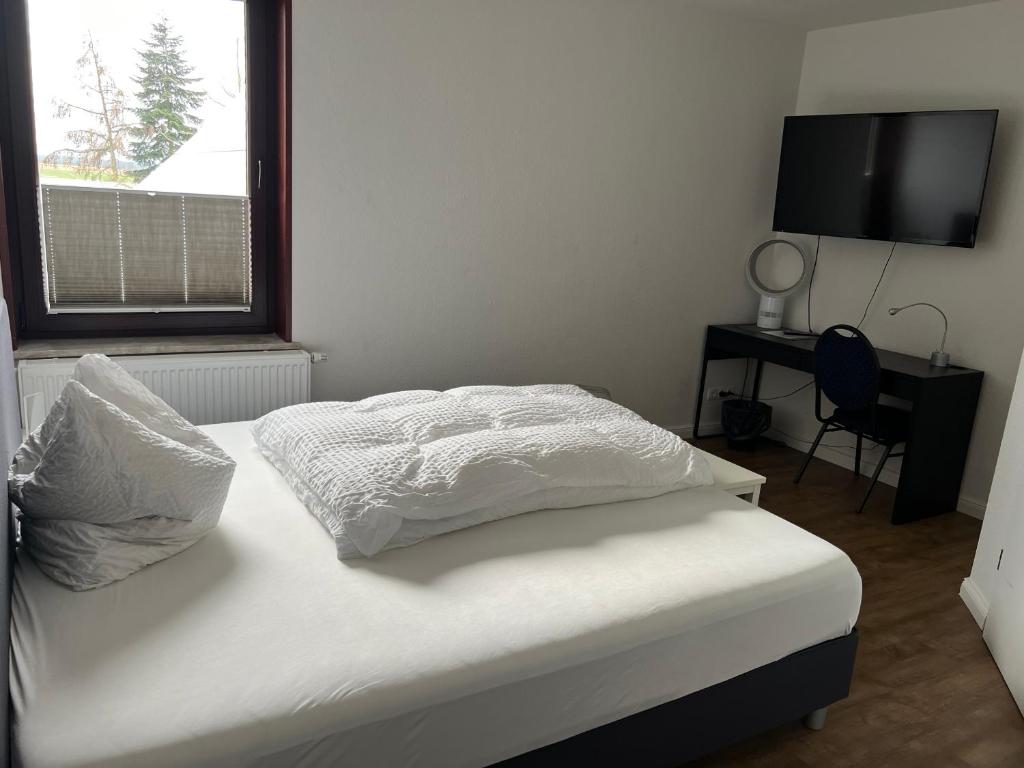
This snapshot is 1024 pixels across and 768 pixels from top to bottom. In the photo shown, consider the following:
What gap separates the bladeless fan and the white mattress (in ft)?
7.79

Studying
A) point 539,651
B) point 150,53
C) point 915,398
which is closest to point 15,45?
point 150,53

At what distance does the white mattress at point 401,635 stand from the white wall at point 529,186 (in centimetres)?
147

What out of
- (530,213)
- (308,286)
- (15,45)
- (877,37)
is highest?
(877,37)

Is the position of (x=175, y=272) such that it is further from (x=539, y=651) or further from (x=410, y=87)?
(x=539, y=651)

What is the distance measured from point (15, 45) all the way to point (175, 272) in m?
0.93

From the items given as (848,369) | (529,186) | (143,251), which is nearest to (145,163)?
(143,251)

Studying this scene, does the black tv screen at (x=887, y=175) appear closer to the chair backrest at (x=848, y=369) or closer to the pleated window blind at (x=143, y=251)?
the chair backrest at (x=848, y=369)

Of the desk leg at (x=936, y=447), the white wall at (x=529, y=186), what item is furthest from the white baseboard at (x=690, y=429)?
the desk leg at (x=936, y=447)

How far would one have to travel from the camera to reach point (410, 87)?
3223 mm

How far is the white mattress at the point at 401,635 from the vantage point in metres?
1.27

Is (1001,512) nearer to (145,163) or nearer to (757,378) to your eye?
(757,378)

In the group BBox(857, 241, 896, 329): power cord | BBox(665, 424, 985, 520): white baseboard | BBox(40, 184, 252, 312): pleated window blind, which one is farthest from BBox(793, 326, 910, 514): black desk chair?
BBox(40, 184, 252, 312): pleated window blind

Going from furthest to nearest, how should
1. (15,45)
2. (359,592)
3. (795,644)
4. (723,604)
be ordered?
(15,45) < (795,644) < (723,604) < (359,592)

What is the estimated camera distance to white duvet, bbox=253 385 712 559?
1.85 m
